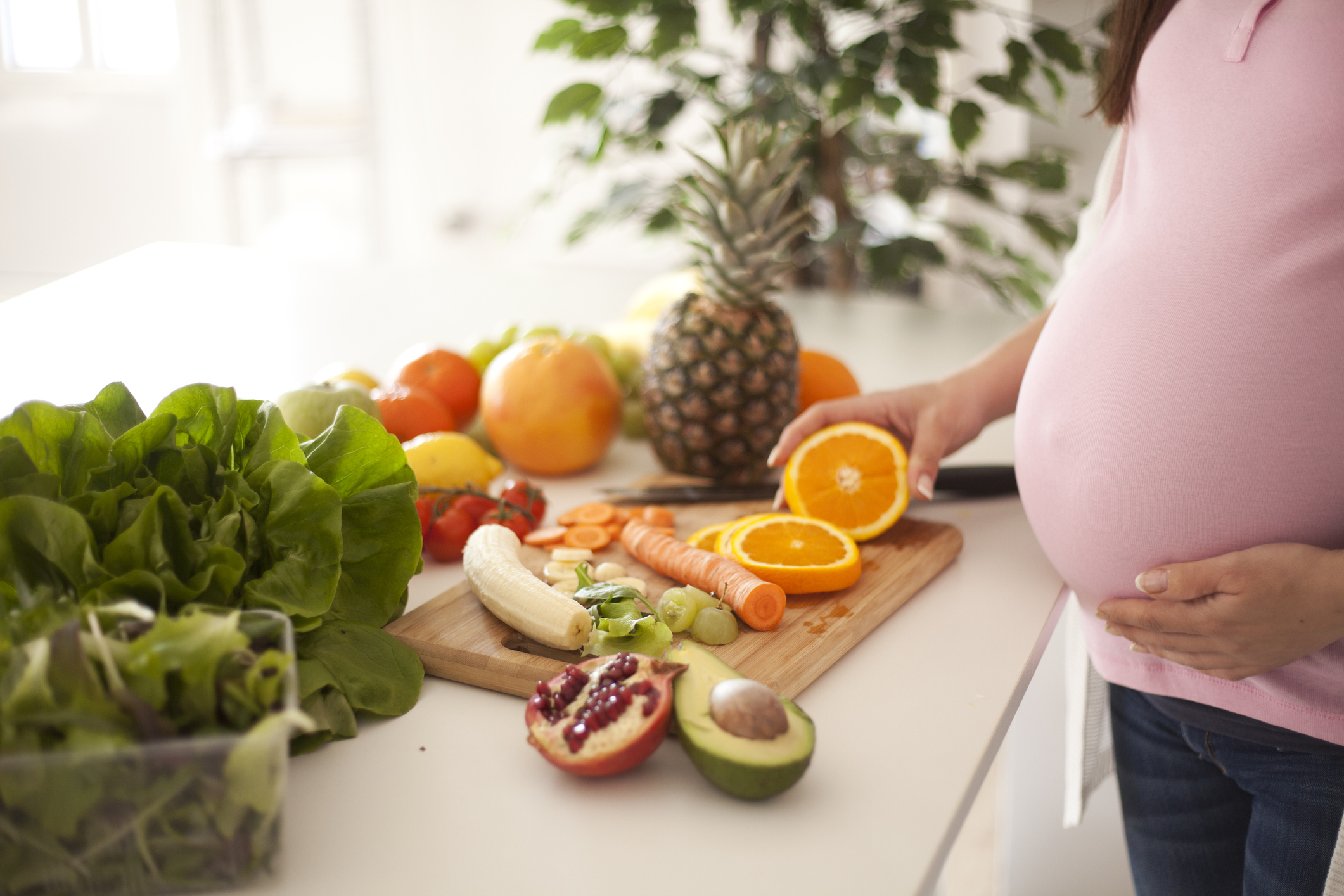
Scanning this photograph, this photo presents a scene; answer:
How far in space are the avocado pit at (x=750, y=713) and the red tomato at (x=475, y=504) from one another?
554mm

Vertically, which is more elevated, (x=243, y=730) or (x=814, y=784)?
(x=243, y=730)

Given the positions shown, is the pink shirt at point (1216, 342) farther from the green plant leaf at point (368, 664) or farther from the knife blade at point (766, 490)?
the green plant leaf at point (368, 664)

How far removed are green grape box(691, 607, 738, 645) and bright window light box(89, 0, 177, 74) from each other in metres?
1.14

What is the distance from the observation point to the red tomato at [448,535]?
121 centimetres

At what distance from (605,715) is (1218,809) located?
741mm

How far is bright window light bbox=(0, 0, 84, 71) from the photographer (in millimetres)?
1242

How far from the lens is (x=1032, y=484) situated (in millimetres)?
1083

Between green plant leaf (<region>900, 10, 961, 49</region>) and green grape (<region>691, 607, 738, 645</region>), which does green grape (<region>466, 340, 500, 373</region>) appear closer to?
green grape (<region>691, 607, 738, 645</region>)

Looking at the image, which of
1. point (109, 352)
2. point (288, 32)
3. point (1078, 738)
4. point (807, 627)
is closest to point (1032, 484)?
point (807, 627)

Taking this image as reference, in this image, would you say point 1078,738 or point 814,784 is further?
point 1078,738

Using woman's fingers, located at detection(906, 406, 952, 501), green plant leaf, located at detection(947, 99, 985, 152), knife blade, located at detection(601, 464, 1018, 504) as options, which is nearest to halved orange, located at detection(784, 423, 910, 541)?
woman's fingers, located at detection(906, 406, 952, 501)

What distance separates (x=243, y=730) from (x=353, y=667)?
25cm

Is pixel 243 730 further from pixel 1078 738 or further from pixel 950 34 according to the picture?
pixel 950 34

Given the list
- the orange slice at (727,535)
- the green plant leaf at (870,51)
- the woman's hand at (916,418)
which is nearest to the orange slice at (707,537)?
the orange slice at (727,535)
